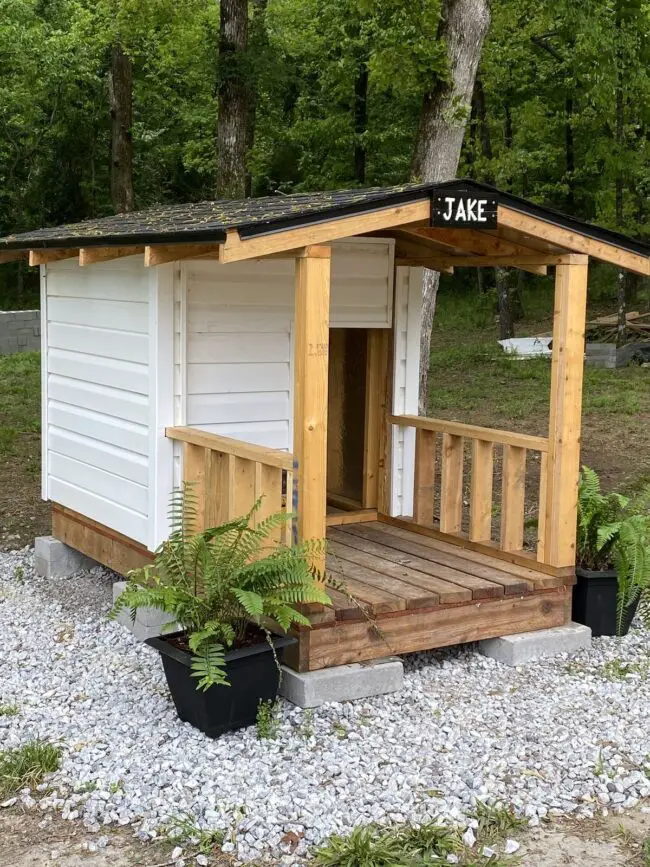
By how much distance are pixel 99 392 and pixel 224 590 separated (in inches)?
98.0

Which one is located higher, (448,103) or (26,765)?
(448,103)

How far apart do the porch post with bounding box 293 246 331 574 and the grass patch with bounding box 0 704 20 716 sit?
67.2 inches

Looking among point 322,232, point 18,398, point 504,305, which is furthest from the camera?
point 504,305

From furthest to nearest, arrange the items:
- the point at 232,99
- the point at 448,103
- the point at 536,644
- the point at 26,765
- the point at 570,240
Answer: the point at 232,99, the point at 448,103, the point at 536,644, the point at 570,240, the point at 26,765

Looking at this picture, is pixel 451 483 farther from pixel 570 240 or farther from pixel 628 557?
pixel 570 240

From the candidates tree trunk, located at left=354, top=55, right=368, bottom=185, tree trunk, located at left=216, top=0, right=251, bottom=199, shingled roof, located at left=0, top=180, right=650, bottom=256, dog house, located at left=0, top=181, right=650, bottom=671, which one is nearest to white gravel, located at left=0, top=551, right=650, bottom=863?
dog house, located at left=0, top=181, right=650, bottom=671

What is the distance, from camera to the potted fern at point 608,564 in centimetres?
621

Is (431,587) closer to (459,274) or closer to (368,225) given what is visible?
(368,225)

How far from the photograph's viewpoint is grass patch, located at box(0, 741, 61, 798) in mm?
4517

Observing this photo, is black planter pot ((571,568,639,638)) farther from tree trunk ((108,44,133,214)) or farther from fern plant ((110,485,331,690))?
tree trunk ((108,44,133,214))

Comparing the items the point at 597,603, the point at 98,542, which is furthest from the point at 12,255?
the point at 597,603

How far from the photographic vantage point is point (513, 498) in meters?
6.46

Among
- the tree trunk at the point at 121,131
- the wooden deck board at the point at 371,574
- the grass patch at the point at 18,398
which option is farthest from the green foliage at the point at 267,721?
the tree trunk at the point at 121,131

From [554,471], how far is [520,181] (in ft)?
Result: 60.1
